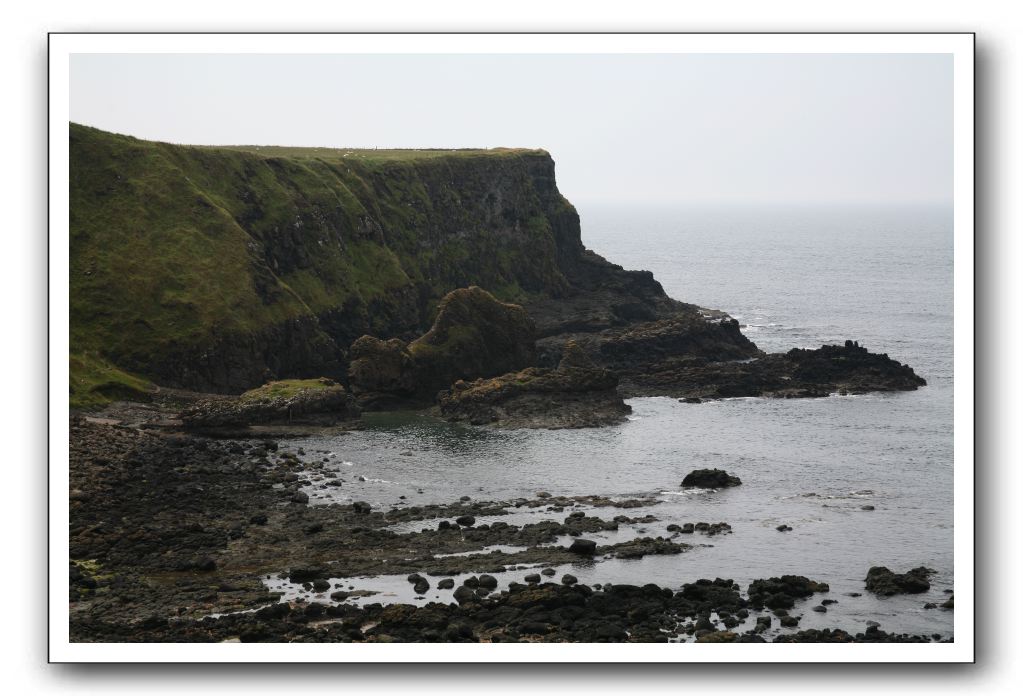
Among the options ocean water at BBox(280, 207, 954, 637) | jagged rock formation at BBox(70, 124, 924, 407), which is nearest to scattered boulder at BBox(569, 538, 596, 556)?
ocean water at BBox(280, 207, 954, 637)

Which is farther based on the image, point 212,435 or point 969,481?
point 212,435

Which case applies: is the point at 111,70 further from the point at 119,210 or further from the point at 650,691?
the point at 119,210

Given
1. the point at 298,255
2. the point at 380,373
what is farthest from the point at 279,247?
the point at 380,373

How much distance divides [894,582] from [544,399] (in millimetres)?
39461

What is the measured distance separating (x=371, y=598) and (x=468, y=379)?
4509cm

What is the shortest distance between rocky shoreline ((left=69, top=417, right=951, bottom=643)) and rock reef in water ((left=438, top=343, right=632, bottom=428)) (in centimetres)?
1751

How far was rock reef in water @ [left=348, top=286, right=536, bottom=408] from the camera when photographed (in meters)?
89.8

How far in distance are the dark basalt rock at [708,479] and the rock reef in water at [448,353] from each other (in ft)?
91.3

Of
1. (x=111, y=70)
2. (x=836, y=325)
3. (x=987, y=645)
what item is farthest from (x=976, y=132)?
(x=836, y=325)

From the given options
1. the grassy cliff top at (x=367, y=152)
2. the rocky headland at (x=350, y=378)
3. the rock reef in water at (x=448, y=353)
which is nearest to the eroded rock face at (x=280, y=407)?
the rocky headland at (x=350, y=378)

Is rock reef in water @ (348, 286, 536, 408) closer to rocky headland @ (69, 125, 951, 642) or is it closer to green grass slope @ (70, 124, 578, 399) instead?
rocky headland @ (69, 125, 951, 642)

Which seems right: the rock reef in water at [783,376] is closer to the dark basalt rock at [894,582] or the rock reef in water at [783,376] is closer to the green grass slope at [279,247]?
the green grass slope at [279,247]

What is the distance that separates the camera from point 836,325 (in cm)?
12900

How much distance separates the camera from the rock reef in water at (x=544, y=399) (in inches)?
3344
